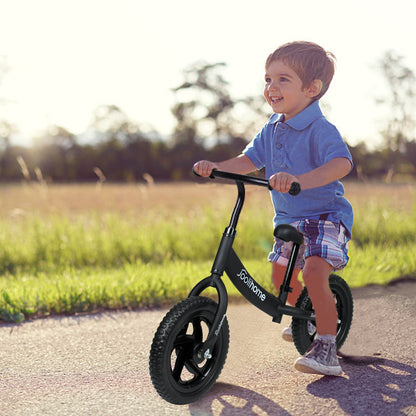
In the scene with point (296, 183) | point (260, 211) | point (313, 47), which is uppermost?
point (313, 47)

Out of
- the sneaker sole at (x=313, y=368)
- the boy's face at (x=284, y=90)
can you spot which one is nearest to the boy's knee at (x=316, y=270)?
the sneaker sole at (x=313, y=368)

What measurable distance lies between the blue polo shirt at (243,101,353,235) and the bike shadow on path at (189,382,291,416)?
3.01 ft

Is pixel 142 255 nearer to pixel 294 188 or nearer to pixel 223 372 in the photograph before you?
pixel 223 372

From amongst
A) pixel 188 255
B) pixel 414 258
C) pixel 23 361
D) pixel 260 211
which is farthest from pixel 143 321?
pixel 260 211

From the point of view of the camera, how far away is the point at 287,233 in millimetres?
2785

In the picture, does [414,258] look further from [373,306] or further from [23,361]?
[23,361]

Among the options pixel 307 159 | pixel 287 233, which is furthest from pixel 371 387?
pixel 307 159

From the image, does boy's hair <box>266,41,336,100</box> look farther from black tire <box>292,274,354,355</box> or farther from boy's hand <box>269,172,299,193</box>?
black tire <box>292,274,354,355</box>

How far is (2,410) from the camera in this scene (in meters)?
2.56

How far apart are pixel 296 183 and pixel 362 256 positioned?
3774mm

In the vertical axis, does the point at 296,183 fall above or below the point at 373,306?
above

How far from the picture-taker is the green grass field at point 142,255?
4617mm

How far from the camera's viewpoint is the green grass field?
15.1 feet

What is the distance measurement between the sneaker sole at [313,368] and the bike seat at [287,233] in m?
0.62
